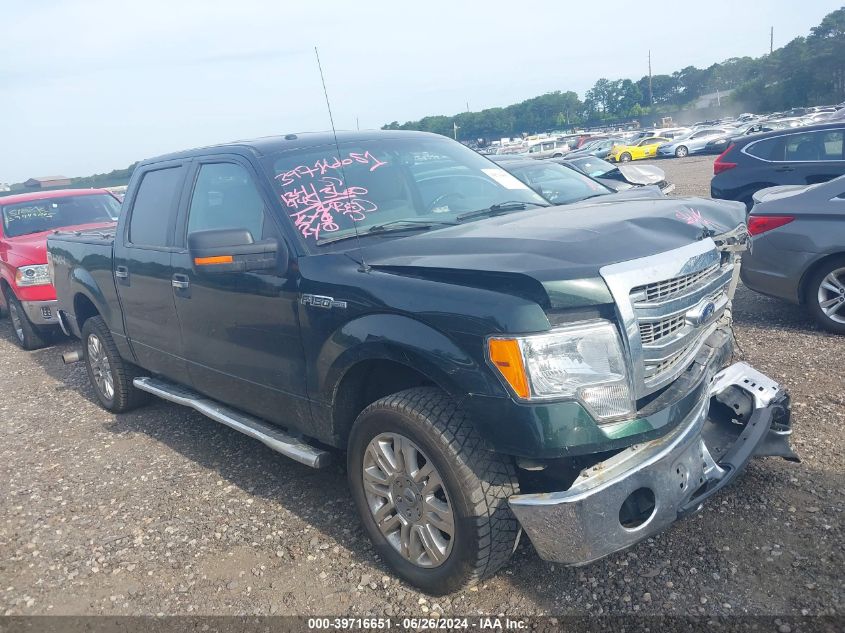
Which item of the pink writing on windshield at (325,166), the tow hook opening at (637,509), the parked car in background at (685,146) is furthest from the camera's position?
the parked car in background at (685,146)

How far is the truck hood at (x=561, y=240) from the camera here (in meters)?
2.72

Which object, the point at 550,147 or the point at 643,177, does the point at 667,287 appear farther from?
the point at 550,147

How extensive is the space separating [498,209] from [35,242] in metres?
6.81

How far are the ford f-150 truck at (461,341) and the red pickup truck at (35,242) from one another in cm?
427

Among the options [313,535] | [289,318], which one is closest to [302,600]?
[313,535]

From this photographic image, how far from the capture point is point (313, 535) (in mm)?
3699

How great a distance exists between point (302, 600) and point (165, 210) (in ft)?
9.04

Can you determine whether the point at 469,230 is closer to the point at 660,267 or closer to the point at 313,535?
the point at 660,267

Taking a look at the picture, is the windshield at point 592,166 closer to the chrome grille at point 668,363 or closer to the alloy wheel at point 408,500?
the chrome grille at point 668,363

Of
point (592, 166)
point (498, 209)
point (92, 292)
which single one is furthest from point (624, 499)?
point (592, 166)

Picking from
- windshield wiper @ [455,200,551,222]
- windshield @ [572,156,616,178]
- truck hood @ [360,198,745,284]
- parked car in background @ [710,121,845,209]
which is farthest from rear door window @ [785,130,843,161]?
windshield wiper @ [455,200,551,222]

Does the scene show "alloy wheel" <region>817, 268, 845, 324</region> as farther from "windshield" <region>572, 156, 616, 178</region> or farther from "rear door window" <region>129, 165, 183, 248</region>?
"windshield" <region>572, 156, 616, 178</region>

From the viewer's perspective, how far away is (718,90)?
10688 cm

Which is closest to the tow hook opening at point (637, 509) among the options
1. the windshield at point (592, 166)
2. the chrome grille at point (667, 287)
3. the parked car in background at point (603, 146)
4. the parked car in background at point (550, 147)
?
the chrome grille at point (667, 287)
